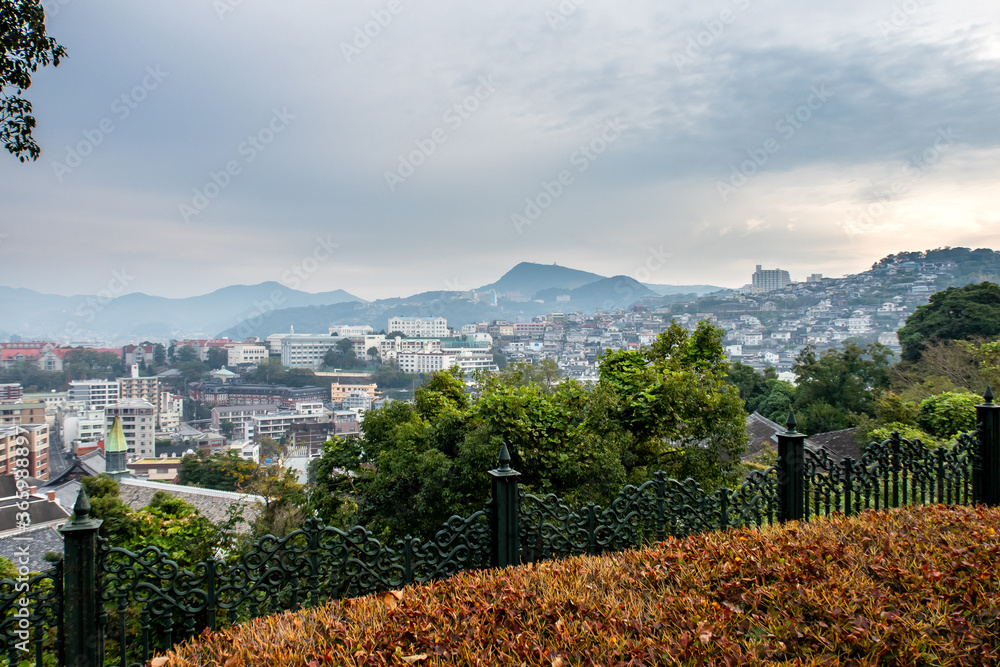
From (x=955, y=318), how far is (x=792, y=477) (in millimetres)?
25104

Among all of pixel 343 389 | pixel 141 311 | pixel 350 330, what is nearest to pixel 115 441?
pixel 343 389

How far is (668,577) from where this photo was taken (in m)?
2.39

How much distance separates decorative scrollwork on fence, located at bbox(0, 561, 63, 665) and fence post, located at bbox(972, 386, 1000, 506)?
6.17 m

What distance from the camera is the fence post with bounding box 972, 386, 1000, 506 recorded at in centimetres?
463

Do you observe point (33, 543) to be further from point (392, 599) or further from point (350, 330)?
point (350, 330)

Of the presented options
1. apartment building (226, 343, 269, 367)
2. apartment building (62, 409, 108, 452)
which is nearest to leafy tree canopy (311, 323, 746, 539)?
apartment building (62, 409, 108, 452)

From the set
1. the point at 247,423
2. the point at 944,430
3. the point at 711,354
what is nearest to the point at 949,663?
the point at 711,354

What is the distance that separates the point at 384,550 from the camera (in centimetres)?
303

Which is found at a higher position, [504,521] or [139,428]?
[504,521]

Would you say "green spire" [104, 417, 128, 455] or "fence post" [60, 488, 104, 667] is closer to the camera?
"fence post" [60, 488, 104, 667]

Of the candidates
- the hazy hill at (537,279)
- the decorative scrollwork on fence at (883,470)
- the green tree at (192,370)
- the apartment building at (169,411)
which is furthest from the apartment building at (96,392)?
the hazy hill at (537,279)

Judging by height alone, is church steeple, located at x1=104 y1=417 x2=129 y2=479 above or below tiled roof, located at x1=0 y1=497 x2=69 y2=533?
above

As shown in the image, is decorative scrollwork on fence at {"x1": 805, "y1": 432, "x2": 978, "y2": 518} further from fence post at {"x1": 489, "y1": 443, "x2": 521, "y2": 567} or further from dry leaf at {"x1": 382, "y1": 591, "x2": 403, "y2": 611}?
dry leaf at {"x1": 382, "y1": 591, "x2": 403, "y2": 611}

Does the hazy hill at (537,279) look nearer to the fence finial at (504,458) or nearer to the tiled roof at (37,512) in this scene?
the tiled roof at (37,512)
